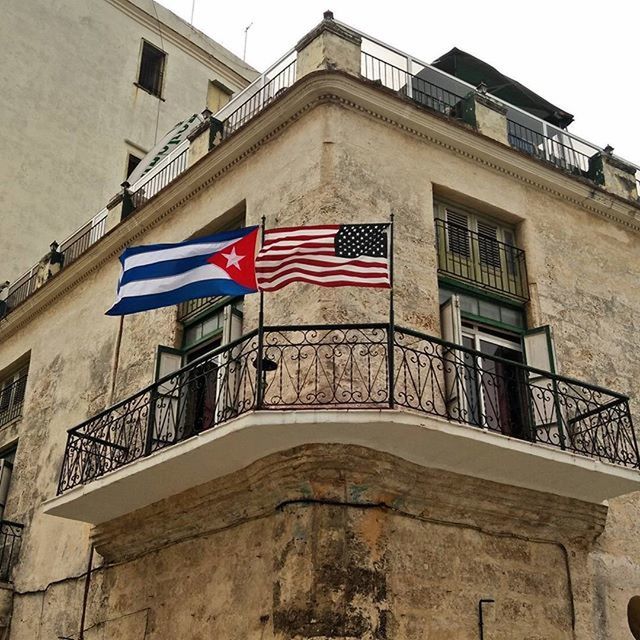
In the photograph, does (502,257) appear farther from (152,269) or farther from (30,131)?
(30,131)

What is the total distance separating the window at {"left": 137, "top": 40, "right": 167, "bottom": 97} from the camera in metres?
25.3

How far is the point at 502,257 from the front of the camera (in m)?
13.0

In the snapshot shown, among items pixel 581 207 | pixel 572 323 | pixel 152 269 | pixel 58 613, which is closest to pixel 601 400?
pixel 572 323

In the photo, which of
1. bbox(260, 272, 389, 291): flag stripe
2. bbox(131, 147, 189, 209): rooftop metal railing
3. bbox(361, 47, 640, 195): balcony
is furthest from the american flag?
bbox(131, 147, 189, 209): rooftop metal railing

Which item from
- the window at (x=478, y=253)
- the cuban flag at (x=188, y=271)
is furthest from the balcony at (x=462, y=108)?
the cuban flag at (x=188, y=271)

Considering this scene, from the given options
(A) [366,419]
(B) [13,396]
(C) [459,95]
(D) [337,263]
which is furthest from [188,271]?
(B) [13,396]

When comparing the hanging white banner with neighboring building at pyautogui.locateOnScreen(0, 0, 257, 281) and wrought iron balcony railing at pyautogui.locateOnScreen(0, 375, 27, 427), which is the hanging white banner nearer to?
neighboring building at pyautogui.locateOnScreen(0, 0, 257, 281)

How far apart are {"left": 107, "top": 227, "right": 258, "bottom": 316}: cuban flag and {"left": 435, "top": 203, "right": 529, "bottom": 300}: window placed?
3065 mm

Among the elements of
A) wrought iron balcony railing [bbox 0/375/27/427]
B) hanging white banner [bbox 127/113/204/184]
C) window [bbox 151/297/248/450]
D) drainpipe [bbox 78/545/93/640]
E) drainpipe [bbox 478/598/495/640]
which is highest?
hanging white banner [bbox 127/113/204/184]

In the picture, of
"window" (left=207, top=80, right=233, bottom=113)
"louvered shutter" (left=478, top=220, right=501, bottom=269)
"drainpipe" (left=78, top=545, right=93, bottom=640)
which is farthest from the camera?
"window" (left=207, top=80, right=233, bottom=113)

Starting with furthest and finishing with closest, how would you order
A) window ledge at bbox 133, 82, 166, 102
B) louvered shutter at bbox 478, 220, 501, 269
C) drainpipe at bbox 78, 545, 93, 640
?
1. window ledge at bbox 133, 82, 166, 102
2. louvered shutter at bbox 478, 220, 501, 269
3. drainpipe at bbox 78, 545, 93, 640

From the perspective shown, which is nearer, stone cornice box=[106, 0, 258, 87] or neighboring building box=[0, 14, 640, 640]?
neighboring building box=[0, 14, 640, 640]

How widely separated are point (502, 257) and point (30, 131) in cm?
1373

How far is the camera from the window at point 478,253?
41.1ft
